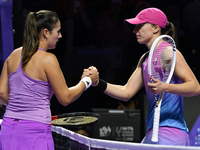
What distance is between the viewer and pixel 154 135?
2.19 meters

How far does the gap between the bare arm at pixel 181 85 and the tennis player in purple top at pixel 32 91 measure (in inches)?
21.6

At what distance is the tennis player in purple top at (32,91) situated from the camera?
6.70 feet

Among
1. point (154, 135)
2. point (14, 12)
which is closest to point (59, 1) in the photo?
point (14, 12)

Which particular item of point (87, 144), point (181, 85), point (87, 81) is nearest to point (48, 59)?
point (87, 81)

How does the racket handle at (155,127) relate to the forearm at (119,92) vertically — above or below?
below

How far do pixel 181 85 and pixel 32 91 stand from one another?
937 mm

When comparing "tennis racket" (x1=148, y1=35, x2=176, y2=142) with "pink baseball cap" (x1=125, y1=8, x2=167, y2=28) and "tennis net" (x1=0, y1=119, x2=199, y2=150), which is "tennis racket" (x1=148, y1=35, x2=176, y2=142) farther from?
"tennis net" (x1=0, y1=119, x2=199, y2=150)

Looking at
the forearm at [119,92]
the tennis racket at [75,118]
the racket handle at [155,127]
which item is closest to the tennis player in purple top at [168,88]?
the racket handle at [155,127]

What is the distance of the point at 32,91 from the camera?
2061 millimetres

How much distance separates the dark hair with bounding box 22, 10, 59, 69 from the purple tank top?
0.09 m

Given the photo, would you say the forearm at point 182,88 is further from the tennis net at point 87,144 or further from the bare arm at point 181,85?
the tennis net at point 87,144

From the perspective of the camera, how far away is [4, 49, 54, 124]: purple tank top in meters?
2.06

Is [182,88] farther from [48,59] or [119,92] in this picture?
[48,59]

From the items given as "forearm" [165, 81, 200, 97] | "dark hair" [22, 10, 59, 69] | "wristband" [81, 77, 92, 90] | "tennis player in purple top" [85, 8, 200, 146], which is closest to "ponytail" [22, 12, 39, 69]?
"dark hair" [22, 10, 59, 69]
